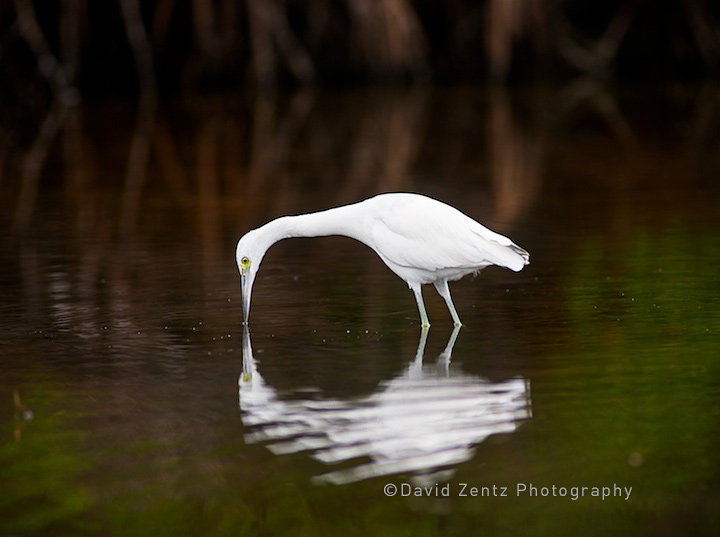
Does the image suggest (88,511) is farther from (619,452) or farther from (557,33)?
(557,33)

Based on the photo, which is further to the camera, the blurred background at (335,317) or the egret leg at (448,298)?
the egret leg at (448,298)

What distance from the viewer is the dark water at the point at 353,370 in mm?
3809

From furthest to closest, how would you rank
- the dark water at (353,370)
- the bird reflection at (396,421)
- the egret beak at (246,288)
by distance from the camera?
the egret beak at (246,288), the bird reflection at (396,421), the dark water at (353,370)

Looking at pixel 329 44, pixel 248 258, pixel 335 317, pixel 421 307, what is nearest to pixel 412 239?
pixel 421 307

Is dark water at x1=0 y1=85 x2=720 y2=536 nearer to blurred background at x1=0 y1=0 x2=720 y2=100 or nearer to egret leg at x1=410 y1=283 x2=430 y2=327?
egret leg at x1=410 y1=283 x2=430 y2=327

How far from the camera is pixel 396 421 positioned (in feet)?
14.8

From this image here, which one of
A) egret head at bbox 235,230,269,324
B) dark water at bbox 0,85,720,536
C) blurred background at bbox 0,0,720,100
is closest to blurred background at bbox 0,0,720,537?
dark water at bbox 0,85,720,536

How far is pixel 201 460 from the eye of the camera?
4.19 meters

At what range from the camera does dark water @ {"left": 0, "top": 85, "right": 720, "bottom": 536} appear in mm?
3809

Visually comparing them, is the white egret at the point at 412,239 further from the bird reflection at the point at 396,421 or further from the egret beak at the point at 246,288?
the bird reflection at the point at 396,421

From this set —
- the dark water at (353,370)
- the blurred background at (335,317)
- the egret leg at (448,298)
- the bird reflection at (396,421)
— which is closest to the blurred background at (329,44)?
the blurred background at (335,317)

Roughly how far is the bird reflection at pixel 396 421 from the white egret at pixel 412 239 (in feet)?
2.38

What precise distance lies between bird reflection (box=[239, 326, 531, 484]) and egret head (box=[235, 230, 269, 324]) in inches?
30.5

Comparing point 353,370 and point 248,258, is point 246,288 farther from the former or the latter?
point 353,370
